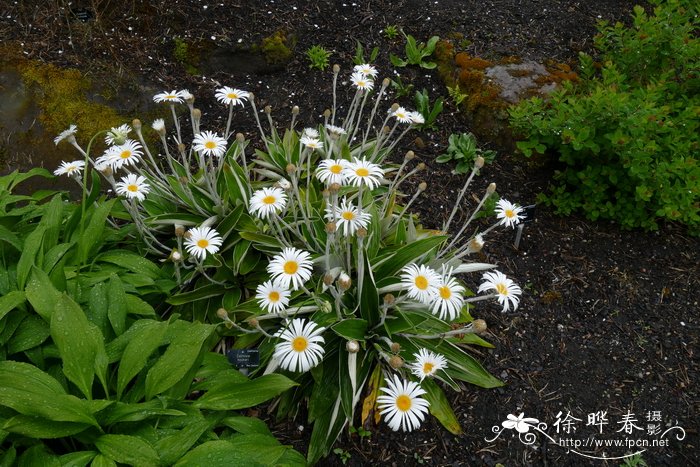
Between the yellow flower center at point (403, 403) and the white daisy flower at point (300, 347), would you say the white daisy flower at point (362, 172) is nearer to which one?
the white daisy flower at point (300, 347)

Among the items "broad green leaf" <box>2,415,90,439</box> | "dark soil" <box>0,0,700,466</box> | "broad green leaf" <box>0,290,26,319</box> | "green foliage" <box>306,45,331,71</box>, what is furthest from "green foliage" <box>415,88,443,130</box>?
"broad green leaf" <box>2,415,90,439</box>

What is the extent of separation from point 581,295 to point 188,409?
7.19 feet

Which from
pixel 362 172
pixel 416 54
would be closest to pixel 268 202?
pixel 362 172

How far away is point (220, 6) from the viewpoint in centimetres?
441

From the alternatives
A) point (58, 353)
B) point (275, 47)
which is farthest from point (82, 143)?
point (58, 353)

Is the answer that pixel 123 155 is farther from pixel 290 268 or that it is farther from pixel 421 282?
pixel 421 282

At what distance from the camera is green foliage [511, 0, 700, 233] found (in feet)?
9.18

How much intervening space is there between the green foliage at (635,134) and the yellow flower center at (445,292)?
144 cm

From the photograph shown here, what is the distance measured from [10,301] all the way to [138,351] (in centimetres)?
57

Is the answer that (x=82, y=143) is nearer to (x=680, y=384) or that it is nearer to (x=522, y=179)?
(x=522, y=179)

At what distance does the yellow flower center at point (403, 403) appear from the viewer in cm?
188

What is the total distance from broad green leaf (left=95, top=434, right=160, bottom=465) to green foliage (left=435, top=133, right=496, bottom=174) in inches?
100

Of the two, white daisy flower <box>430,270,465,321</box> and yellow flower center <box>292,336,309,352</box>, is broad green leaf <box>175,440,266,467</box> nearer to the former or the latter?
yellow flower center <box>292,336,309,352</box>

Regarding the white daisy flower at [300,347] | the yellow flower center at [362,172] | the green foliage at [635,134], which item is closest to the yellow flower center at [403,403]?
the white daisy flower at [300,347]
